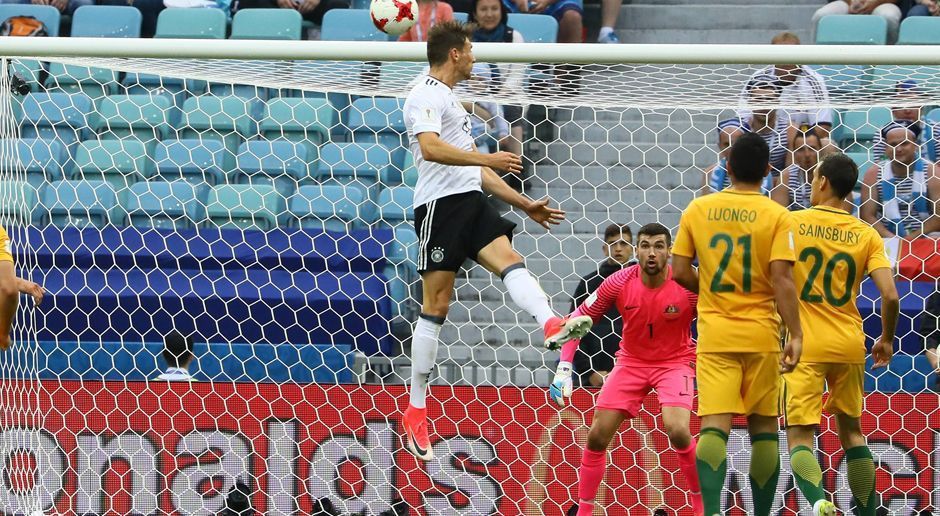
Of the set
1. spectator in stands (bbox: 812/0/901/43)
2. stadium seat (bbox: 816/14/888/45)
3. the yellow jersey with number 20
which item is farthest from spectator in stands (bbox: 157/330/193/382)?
spectator in stands (bbox: 812/0/901/43)

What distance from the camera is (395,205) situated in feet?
28.5

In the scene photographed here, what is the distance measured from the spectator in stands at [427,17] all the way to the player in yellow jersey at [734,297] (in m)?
4.29

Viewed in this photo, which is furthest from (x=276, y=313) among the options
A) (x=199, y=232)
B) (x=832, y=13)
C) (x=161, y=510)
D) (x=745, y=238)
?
(x=832, y=13)

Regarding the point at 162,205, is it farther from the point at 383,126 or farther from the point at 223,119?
the point at 383,126

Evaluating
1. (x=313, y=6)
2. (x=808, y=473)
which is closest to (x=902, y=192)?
(x=808, y=473)

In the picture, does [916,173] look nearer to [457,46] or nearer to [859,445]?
[859,445]

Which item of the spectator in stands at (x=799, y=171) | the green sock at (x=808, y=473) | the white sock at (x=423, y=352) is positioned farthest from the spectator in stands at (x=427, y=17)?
the green sock at (x=808, y=473)

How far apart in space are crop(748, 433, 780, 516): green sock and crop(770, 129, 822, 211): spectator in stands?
235 cm

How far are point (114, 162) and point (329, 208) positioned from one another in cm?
142

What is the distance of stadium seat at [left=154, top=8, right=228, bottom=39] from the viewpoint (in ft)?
35.2

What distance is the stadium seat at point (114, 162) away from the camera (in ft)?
29.2

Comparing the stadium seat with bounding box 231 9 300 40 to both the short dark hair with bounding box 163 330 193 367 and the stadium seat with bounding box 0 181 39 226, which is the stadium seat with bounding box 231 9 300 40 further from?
the short dark hair with bounding box 163 330 193 367

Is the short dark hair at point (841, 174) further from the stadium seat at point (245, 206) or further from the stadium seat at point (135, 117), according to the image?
the stadium seat at point (135, 117)

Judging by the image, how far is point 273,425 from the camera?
760 cm
